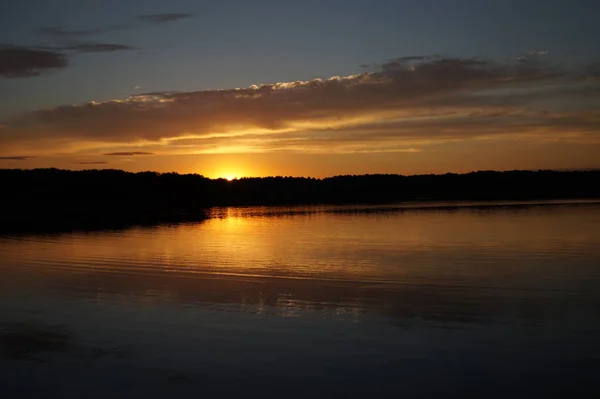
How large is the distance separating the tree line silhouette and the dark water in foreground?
17535 mm

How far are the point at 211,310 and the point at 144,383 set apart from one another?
362cm

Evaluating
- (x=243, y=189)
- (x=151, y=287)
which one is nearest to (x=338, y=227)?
(x=151, y=287)

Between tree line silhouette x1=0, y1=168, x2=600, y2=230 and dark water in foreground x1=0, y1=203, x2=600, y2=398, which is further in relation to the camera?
tree line silhouette x1=0, y1=168, x2=600, y2=230

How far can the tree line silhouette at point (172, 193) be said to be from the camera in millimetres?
40531

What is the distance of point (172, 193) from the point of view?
7150 cm

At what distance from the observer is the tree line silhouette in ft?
133

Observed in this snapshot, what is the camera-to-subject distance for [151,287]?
1356 centimetres

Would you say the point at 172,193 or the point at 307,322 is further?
the point at 172,193

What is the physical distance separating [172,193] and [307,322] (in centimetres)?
6316

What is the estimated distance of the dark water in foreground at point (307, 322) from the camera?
292 inches

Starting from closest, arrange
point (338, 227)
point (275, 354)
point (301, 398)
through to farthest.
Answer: point (301, 398)
point (275, 354)
point (338, 227)

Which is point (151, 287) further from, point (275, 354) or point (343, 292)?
point (275, 354)

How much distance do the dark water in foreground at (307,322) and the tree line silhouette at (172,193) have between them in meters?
17.5

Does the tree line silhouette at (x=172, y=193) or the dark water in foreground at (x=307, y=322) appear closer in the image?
the dark water in foreground at (x=307, y=322)
